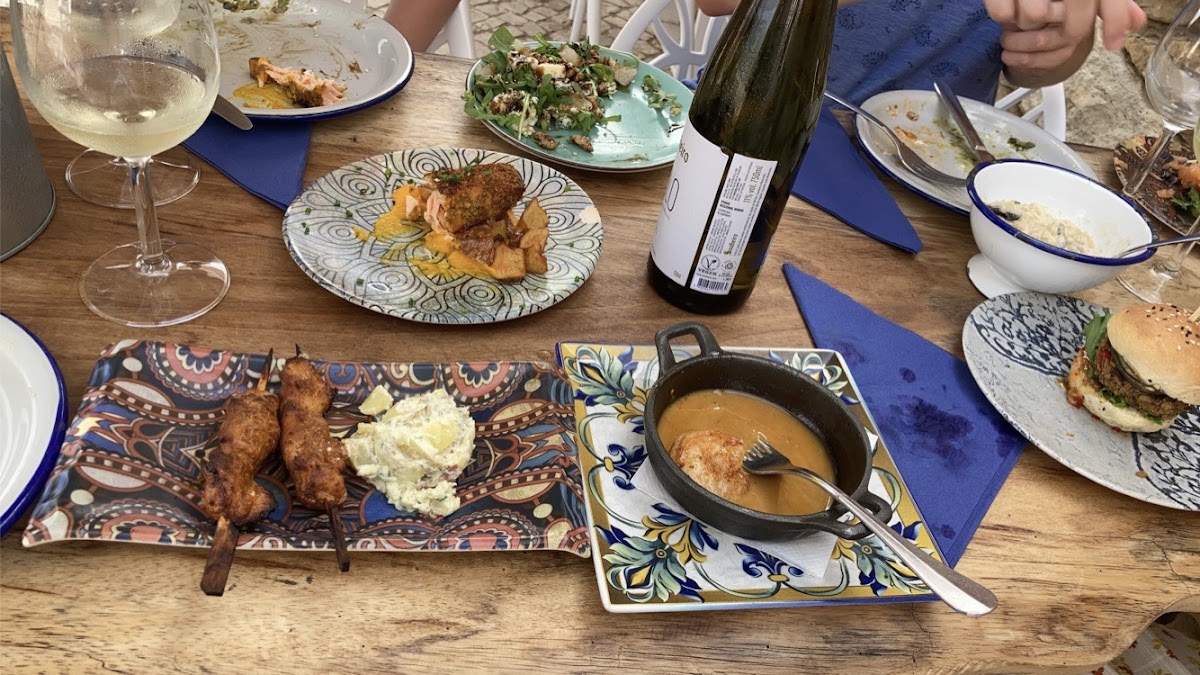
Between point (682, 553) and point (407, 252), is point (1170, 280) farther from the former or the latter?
point (407, 252)

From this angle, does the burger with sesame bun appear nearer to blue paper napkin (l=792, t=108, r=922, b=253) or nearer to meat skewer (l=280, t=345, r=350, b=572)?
blue paper napkin (l=792, t=108, r=922, b=253)

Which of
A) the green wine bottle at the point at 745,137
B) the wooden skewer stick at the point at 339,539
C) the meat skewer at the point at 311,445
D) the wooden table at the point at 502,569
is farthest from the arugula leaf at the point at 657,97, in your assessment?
the wooden skewer stick at the point at 339,539

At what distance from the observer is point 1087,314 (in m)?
1.40

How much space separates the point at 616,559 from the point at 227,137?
0.99m

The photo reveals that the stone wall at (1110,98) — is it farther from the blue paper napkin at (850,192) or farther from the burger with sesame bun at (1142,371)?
the burger with sesame bun at (1142,371)

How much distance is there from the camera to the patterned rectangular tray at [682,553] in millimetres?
820

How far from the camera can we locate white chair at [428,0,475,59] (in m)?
2.25

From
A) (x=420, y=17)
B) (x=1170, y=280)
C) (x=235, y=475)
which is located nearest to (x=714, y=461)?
(x=235, y=475)

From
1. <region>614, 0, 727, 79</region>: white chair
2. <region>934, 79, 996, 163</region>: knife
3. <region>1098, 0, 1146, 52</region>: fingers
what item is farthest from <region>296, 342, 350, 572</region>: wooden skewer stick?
<region>614, 0, 727, 79</region>: white chair

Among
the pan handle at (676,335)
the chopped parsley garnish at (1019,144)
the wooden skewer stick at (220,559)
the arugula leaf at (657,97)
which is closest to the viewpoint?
the wooden skewer stick at (220,559)

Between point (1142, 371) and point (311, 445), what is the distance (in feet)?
3.60

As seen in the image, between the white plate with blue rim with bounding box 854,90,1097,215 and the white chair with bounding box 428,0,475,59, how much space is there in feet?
3.68

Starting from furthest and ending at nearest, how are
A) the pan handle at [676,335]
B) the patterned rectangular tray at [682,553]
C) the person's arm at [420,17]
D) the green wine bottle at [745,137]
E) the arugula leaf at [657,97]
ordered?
the person's arm at [420,17] < the arugula leaf at [657,97] < the green wine bottle at [745,137] < the pan handle at [676,335] < the patterned rectangular tray at [682,553]

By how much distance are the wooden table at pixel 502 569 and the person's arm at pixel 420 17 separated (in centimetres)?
82
